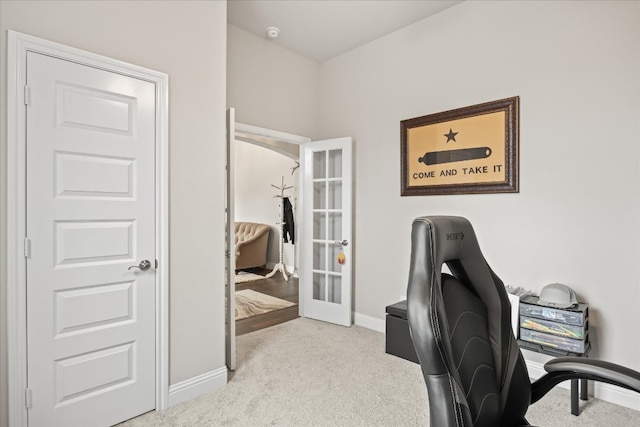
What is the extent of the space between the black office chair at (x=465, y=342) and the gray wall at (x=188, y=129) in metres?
1.80

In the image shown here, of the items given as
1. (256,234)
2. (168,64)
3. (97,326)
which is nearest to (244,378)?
(97,326)

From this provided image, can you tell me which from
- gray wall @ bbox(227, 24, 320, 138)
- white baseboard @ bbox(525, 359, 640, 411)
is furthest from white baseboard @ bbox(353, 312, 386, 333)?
gray wall @ bbox(227, 24, 320, 138)

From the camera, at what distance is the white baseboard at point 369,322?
3711 millimetres

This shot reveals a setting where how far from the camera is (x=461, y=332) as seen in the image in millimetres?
1035

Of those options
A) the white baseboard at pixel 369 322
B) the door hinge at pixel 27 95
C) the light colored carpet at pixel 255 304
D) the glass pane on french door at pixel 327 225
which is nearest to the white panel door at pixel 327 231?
the glass pane on french door at pixel 327 225

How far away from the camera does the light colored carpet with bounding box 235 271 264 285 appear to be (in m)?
6.14

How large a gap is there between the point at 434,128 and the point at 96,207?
279 centimetres

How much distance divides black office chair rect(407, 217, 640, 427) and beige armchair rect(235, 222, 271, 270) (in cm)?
586

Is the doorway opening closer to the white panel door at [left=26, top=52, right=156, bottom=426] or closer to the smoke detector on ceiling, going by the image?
the smoke detector on ceiling

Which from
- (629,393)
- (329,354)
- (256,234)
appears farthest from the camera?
(256,234)

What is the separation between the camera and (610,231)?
2.34 metres

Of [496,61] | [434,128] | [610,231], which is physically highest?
[496,61]

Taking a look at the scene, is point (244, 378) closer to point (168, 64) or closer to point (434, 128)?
point (168, 64)

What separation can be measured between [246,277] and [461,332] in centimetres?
573
